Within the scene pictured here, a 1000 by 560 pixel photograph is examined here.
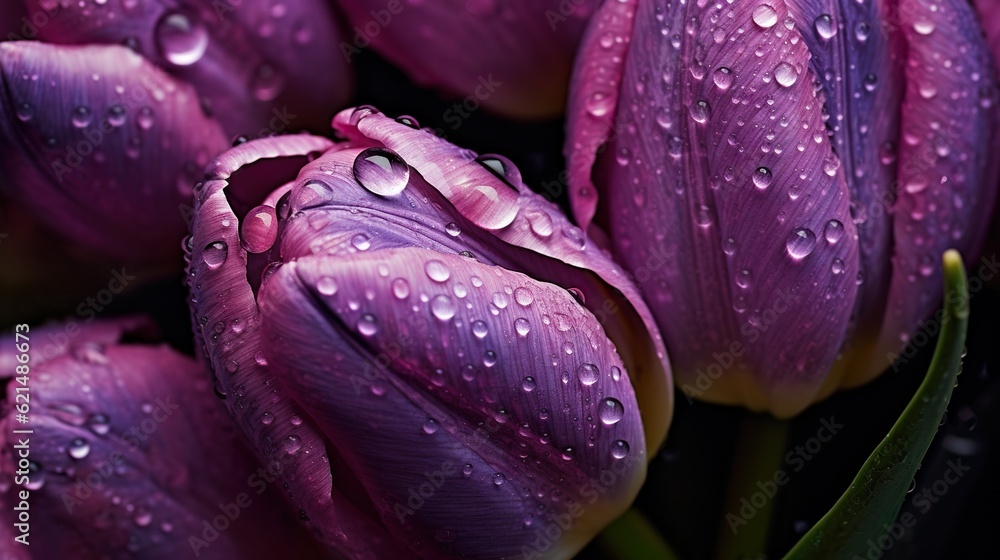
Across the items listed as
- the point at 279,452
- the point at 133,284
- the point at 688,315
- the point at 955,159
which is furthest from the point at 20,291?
the point at 955,159

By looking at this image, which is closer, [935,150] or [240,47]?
[935,150]

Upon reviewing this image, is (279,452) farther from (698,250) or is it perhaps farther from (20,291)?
(20,291)

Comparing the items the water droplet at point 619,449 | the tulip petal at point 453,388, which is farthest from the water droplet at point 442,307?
the water droplet at point 619,449

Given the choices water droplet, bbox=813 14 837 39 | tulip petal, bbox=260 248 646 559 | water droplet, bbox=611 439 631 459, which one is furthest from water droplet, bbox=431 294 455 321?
water droplet, bbox=813 14 837 39

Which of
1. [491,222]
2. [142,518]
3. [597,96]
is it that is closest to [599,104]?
[597,96]

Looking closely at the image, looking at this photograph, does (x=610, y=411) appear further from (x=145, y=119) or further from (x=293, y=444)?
(x=145, y=119)

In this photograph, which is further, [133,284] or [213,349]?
[133,284]
